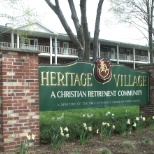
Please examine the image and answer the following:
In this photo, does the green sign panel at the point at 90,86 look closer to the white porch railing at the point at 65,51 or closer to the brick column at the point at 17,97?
the brick column at the point at 17,97

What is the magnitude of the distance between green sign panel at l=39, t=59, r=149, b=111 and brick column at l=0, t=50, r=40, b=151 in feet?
2.09

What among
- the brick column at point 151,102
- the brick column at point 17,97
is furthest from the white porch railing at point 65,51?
the brick column at point 17,97

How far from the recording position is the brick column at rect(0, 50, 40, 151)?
5.72m

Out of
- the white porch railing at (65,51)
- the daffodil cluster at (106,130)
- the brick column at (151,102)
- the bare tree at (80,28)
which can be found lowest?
the daffodil cluster at (106,130)

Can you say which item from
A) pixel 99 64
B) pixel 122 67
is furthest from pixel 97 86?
pixel 122 67

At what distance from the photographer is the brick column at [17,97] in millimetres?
5723

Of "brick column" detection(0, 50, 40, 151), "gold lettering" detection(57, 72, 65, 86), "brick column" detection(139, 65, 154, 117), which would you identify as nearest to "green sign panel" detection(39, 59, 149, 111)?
"gold lettering" detection(57, 72, 65, 86)

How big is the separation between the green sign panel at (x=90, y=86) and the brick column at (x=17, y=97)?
64 cm

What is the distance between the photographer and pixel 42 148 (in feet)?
19.6

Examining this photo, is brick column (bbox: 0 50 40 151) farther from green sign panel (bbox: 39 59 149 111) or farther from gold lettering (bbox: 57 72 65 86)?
gold lettering (bbox: 57 72 65 86)

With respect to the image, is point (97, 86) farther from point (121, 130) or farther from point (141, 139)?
point (141, 139)

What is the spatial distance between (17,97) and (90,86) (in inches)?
100.0

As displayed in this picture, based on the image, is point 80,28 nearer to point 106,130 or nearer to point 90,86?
point 90,86

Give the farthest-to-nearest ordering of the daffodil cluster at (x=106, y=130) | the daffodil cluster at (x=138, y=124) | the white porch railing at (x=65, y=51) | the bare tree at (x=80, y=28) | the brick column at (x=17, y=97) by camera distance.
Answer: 1. the white porch railing at (x=65, y=51)
2. the bare tree at (x=80, y=28)
3. the daffodil cluster at (x=138, y=124)
4. the daffodil cluster at (x=106, y=130)
5. the brick column at (x=17, y=97)
